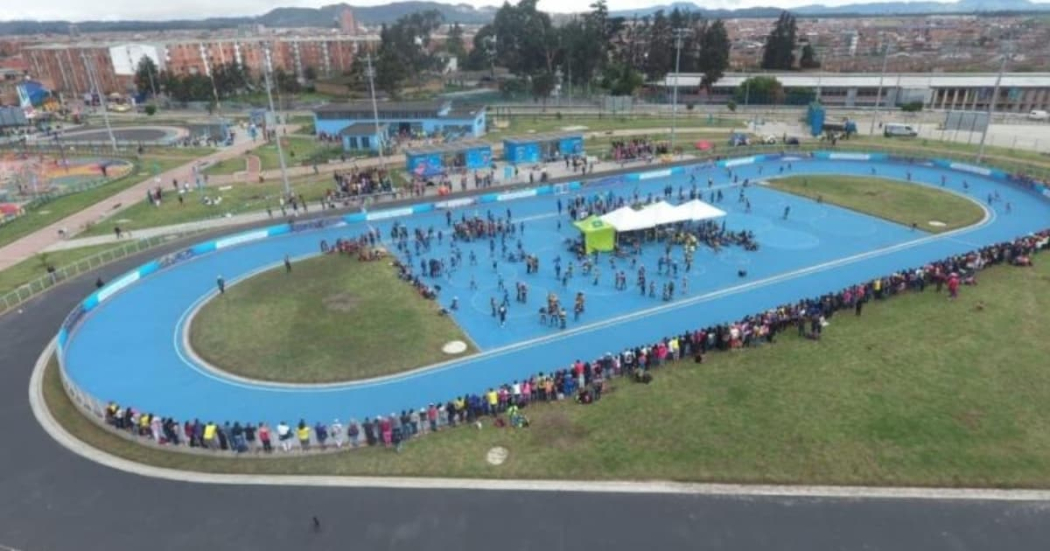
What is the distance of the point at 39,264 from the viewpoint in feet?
125

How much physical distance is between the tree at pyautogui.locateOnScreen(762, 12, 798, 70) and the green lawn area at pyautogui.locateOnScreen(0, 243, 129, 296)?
11957 cm

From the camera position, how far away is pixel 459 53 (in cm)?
16650

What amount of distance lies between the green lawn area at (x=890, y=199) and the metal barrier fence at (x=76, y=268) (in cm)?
4701

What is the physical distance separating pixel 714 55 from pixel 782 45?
28.1 meters

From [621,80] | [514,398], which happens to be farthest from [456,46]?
[514,398]

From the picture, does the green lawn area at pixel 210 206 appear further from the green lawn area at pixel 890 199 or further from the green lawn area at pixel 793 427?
the green lawn area at pixel 890 199

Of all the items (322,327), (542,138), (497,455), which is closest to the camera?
(497,455)

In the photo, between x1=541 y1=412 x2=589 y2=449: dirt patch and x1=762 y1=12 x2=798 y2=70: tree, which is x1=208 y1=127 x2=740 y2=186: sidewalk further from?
x1=762 y1=12 x2=798 y2=70: tree

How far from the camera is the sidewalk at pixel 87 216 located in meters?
41.2

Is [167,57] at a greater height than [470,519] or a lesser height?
greater

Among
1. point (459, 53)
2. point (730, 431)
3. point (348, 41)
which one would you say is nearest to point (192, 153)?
point (730, 431)

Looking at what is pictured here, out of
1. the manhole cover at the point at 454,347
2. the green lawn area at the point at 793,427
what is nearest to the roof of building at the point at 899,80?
the green lawn area at the point at 793,427

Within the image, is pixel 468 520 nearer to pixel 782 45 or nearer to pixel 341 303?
pixel 341 303

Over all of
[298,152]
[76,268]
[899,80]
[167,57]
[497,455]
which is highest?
[167,57]
